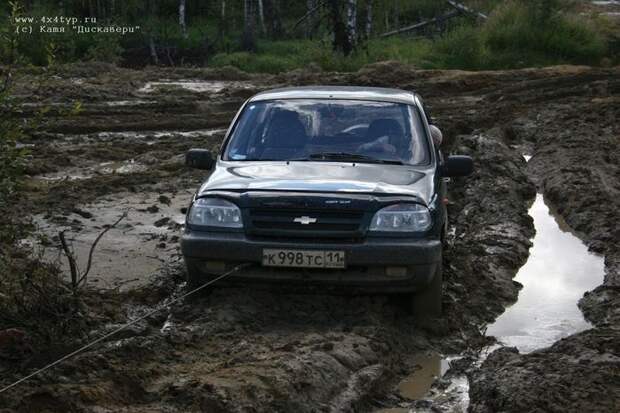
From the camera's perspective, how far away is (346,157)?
843 centimetres

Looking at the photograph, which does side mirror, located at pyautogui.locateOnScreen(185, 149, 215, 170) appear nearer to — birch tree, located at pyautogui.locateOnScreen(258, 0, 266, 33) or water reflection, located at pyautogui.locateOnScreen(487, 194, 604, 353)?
water reflection, located at pyautogui.locateOnScreen(487, 194, 604, 353)

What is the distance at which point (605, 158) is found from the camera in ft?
50.4

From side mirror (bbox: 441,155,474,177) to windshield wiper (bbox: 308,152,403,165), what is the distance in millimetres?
408

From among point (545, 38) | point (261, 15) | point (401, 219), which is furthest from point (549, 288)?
point (261, 15)

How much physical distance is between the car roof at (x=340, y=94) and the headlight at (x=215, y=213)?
1723mm

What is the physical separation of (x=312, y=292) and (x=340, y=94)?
2200 mm

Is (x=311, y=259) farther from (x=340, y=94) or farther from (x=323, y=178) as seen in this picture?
(x=340, y=94)

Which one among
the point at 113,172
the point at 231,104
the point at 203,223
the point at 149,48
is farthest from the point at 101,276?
the point at 149,48

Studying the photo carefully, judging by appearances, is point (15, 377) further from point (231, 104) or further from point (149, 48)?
point (149, 48)

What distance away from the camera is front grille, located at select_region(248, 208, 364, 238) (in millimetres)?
7477

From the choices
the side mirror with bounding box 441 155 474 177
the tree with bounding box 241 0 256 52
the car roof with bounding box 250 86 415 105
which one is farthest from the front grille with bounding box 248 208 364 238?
the tree with bounding box 241 0 256 52

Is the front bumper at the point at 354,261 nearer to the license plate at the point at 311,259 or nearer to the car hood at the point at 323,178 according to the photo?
the license plate at the point at 311,259

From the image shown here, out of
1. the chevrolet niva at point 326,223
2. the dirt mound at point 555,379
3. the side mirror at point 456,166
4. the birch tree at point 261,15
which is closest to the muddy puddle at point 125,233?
the chevrolet niva at point 326,223

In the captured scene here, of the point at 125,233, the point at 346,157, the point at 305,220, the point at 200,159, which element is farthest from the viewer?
the point at 125,233
